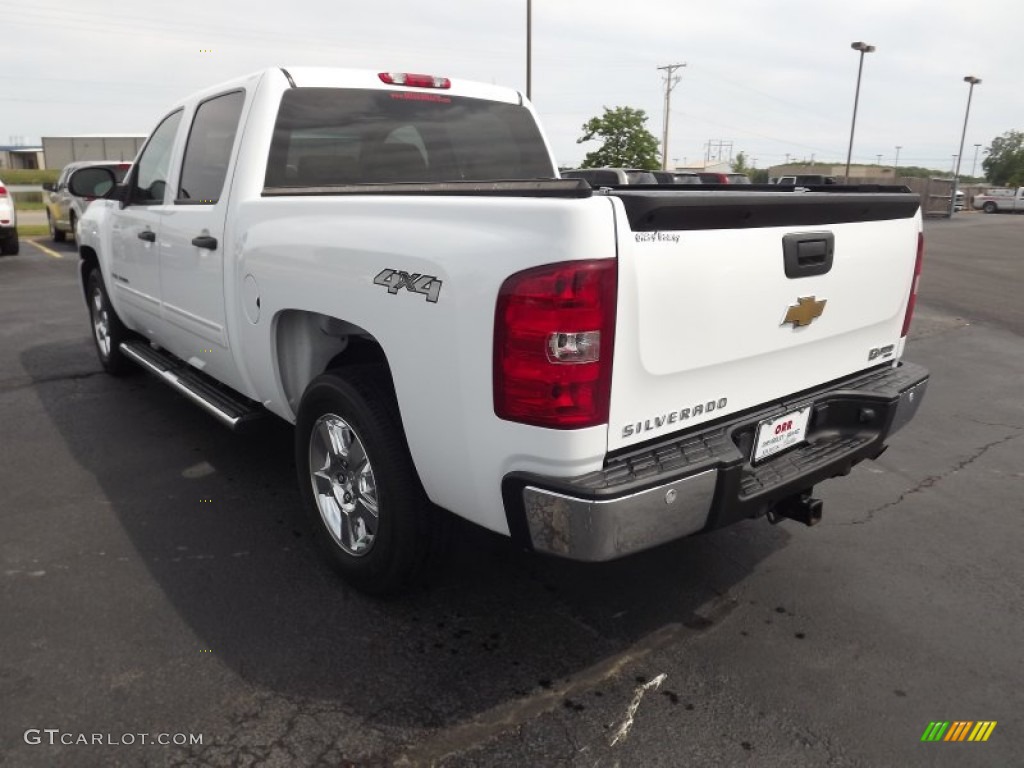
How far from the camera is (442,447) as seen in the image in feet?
8.08

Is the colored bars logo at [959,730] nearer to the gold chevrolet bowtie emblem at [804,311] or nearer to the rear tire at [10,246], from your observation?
the gold chevrolet bowtie emblem at [804,311]

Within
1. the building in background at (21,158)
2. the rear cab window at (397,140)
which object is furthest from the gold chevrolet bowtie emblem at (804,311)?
the building in background at (21,158)

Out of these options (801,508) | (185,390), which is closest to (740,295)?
(801,508)

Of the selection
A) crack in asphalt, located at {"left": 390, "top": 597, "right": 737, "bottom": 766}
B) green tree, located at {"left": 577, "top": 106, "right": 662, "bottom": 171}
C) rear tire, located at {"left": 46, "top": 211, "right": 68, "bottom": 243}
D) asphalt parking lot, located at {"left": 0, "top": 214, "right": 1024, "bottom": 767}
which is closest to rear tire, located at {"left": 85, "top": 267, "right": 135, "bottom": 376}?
asphalt parking lot, located at {"left": 0, "top": 214, "right": 1024, "bottom": 767}

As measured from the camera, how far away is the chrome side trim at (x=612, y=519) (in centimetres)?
217

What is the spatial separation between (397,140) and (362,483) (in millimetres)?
1915

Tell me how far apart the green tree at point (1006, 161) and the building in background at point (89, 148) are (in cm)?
8979

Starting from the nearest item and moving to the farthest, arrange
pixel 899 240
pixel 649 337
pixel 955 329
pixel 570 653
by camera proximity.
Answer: pixel 649 337, pixel 570 653, pixel 899 240, pixel 955 329

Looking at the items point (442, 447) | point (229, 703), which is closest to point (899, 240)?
point (442, 447)

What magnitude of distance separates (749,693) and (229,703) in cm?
167

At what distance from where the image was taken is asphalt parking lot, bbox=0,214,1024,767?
7.71 feet

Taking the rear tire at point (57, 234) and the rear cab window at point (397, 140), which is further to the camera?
the rear tire at point (57, 234)

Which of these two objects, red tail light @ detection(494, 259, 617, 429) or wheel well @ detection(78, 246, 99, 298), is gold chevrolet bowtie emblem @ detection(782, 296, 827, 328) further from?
wheel well @ detection(78, 246, 99, 298)

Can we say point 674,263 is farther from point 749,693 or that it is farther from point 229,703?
point 229,703
